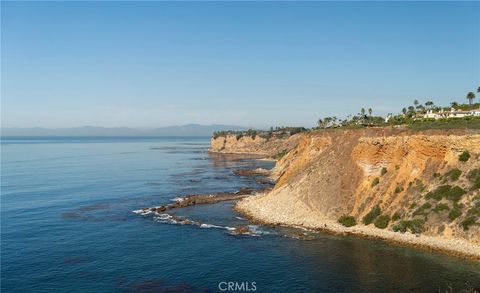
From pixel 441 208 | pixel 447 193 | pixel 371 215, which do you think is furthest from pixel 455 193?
pixel 371 215

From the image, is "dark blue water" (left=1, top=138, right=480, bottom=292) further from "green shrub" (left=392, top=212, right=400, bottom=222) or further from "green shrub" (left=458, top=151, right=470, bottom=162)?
"green shrub" (left=458, top=151, right=470, bottom=162)

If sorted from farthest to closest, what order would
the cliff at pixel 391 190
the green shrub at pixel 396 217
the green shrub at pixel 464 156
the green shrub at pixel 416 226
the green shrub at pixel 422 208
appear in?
the green shrub at pixel 396 217, the green shrub at pixel 464 156, the green shrub at pixel 422 208, the green shrub at pixel 416 226, the cliff at pixel 391 190

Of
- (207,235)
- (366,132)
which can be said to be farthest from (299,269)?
(366,132)

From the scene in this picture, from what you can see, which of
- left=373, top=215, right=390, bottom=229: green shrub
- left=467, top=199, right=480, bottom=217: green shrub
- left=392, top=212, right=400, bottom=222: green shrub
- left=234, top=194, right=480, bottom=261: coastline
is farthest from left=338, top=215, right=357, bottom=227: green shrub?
left=467, top=199, right=480, bottom=217: green shrub

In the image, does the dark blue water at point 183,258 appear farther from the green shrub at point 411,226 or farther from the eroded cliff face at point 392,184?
the eroded cliff face at point 392,184

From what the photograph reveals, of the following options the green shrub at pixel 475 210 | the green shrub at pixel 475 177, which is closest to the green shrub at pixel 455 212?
the green shrub at pixel 475 210

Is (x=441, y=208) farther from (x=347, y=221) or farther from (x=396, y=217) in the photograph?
(x=347, y=221)

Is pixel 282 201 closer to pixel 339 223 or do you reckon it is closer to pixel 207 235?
pixel 339 223
